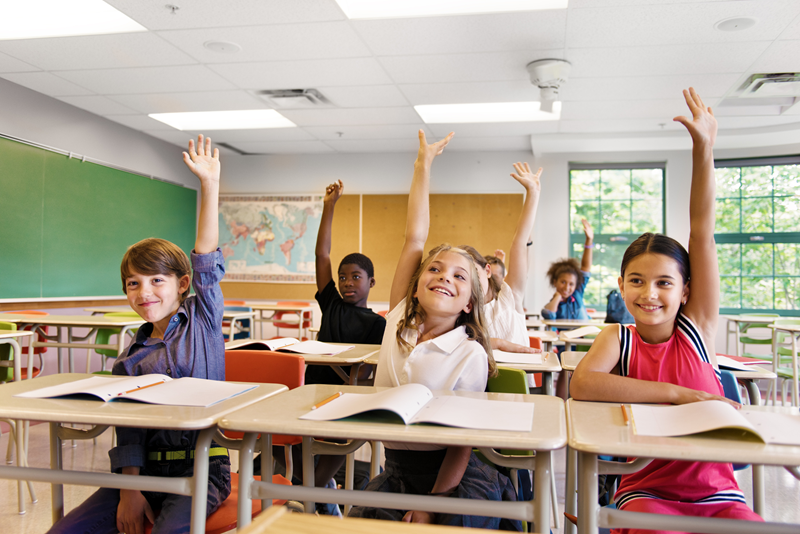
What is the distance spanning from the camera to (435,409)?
3.66 feet

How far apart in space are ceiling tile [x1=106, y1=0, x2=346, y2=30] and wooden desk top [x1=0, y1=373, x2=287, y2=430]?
8.72ft

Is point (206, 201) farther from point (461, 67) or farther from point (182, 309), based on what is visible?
point (461, 67)

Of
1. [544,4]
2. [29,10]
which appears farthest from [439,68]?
[29,10]

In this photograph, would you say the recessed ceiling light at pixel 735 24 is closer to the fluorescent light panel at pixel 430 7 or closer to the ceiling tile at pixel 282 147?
the fluorescent light panel at pixel 430 7

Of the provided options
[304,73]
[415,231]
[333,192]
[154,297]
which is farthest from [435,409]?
[304,73]

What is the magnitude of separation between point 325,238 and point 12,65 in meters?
3.31

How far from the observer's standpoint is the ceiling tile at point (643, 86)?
4383mm

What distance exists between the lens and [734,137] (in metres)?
5.88

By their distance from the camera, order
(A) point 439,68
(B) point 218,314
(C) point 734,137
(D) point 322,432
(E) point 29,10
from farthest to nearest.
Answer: (C) point 734,137 < (A) point 439,68 < (E) point 29,10 < (B) point 218,314 < (D) point 322,432

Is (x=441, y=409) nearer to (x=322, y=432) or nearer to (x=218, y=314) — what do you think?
(x=322, y=432)

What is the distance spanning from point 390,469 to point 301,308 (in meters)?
5.12

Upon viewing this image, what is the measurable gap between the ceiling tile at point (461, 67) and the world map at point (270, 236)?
298 cm

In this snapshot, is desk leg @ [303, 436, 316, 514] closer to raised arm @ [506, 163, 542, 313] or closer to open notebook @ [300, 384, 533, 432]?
open notebook @ [300, 384, 533, 432]

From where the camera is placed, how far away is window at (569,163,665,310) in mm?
6684
